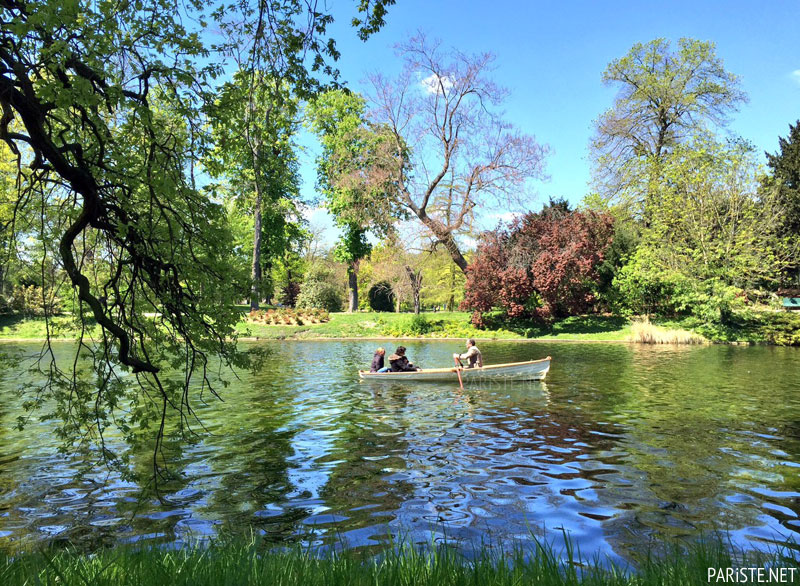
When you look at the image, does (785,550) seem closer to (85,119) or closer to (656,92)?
(85,119)

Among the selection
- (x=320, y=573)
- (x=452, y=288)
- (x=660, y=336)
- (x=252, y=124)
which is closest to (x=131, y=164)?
(x=252, y=124)

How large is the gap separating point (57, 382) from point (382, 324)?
3496 cm

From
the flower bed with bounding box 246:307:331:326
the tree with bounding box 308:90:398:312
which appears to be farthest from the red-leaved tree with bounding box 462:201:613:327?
the flower bed with bounding box 246:307:331:326

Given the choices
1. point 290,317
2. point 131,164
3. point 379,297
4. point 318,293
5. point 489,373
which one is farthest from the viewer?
point 379,297

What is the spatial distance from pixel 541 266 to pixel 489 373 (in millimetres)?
21078

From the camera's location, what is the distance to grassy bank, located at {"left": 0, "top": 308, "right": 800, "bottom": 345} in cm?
3178

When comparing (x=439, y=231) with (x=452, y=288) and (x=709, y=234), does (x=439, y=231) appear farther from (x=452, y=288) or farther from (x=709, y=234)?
(x=452, y=288)

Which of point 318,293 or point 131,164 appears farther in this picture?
point 318,293

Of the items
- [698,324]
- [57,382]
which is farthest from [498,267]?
[57,382]

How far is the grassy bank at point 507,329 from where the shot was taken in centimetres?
3178

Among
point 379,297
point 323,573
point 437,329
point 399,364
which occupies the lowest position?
point 399,364

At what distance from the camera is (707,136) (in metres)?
39.6

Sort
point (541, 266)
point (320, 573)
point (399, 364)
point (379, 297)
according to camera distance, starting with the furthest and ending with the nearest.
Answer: point (379, 297)
point (541, 266)
point (399, 364)
point (320, 573)

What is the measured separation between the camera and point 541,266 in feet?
121
